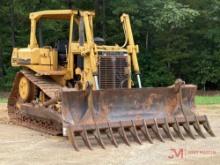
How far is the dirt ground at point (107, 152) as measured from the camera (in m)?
8.21

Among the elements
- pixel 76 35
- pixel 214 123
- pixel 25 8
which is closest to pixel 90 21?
pixel 76 35

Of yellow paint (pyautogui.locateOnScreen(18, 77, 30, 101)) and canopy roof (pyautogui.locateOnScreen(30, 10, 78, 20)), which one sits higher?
canopy roof (pyautogui.locateOnScreen(30, 10, 78, 20))

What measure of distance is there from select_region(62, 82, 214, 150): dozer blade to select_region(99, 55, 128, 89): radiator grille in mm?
958

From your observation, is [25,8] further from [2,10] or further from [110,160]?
[110,160]

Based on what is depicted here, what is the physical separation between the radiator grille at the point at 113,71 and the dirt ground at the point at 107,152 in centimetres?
148

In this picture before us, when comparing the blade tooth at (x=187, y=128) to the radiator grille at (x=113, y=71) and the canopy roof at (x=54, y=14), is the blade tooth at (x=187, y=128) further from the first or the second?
the canopy roof at (x=54, y=14)

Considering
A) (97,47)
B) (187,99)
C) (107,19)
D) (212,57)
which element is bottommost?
(212,57)

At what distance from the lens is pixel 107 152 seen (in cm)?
893

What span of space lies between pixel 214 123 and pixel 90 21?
371cm

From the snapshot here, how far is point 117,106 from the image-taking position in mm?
10102

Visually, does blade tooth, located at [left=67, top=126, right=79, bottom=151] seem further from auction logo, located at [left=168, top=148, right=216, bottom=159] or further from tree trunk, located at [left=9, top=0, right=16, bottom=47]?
tree trunk, located at [left=9, top=0, right=16, bottom=47]

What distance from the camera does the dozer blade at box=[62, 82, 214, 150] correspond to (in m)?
9.55

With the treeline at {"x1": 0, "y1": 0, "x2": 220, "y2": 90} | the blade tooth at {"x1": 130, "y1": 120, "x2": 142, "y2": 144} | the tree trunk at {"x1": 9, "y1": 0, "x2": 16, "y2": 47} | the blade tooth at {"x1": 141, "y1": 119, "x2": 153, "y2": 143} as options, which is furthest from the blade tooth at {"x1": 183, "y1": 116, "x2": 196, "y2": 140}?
the tree trunk at {"x1": 9, "y1": 0, "x2": 16, "y2": 47}

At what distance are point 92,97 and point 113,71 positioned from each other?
1465mm
